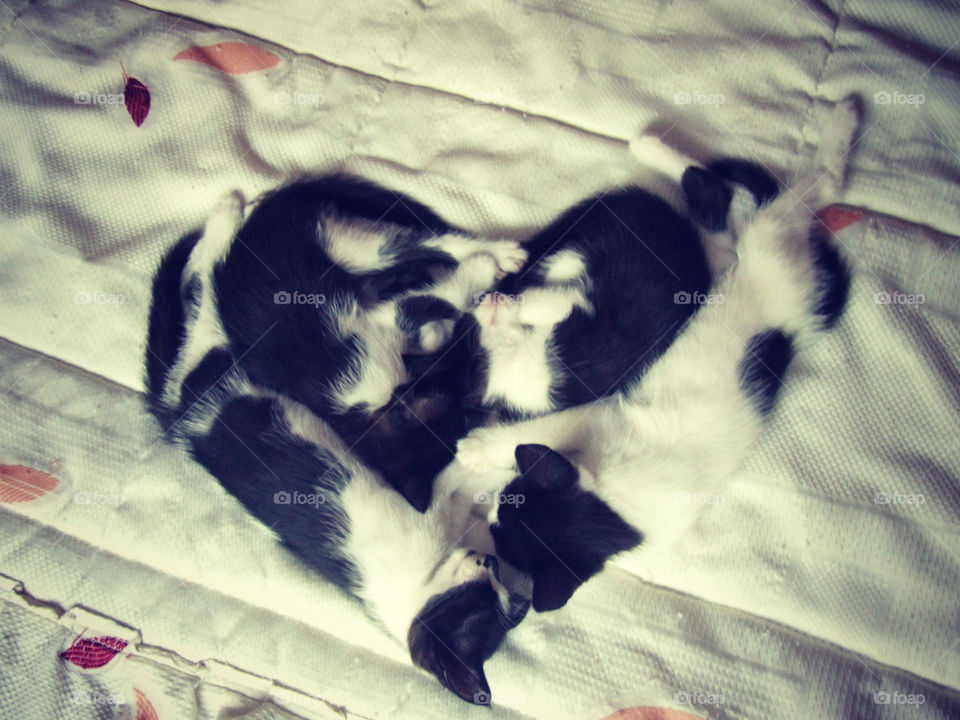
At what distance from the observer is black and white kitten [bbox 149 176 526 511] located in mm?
1632

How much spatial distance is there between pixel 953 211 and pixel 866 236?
248mm

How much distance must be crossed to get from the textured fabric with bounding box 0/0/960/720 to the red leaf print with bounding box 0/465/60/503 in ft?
0.06

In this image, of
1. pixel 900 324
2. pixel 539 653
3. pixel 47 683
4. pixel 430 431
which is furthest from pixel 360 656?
pixel 900 324

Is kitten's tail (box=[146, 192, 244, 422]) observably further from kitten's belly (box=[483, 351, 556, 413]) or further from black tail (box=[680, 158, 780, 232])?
black tail (box=[680, 158, 780, 232])

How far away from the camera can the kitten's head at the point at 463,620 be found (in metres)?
1.55

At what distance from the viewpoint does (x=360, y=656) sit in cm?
181

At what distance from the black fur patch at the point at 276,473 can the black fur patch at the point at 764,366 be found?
1.10m

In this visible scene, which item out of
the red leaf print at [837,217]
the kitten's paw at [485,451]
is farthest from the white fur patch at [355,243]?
the red leaf print at [837,217]

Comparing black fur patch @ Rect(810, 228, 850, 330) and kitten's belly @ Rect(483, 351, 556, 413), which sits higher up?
black fur patch @ Rect(810, 228, 850, 330)

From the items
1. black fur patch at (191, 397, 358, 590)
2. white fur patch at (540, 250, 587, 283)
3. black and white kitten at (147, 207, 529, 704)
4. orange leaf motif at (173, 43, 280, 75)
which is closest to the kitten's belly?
white fur patch at (540, 250, 587, 283)

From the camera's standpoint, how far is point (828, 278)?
1.63m

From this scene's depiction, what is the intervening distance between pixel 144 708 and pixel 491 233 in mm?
1729

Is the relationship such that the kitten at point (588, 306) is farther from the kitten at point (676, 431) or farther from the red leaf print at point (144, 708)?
the red leaf print at point (144, 708)

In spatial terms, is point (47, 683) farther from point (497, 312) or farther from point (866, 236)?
point (866, 236)
